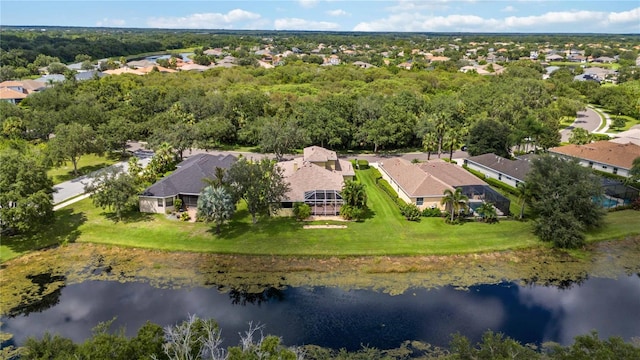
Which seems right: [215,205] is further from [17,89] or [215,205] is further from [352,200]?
[17,89]

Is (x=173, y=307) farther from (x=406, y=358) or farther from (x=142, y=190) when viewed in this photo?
(x=142, y=190)

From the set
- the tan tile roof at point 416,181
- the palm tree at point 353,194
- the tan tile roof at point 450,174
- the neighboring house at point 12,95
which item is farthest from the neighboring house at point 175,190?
the neighboring house at point 12,95

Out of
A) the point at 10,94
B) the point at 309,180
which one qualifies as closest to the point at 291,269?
the point at 309,180

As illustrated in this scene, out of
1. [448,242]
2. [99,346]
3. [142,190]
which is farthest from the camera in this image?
[142,190]

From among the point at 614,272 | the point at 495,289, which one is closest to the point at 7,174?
the point at 495,289

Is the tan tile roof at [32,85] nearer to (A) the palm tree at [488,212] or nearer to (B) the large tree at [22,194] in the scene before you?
(B) the large tree at [22,194]

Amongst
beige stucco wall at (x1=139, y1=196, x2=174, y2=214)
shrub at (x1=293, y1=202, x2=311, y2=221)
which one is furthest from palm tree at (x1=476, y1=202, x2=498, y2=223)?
beige stucco wall at (x1=139, y1=196, x2=174, y2=214)
